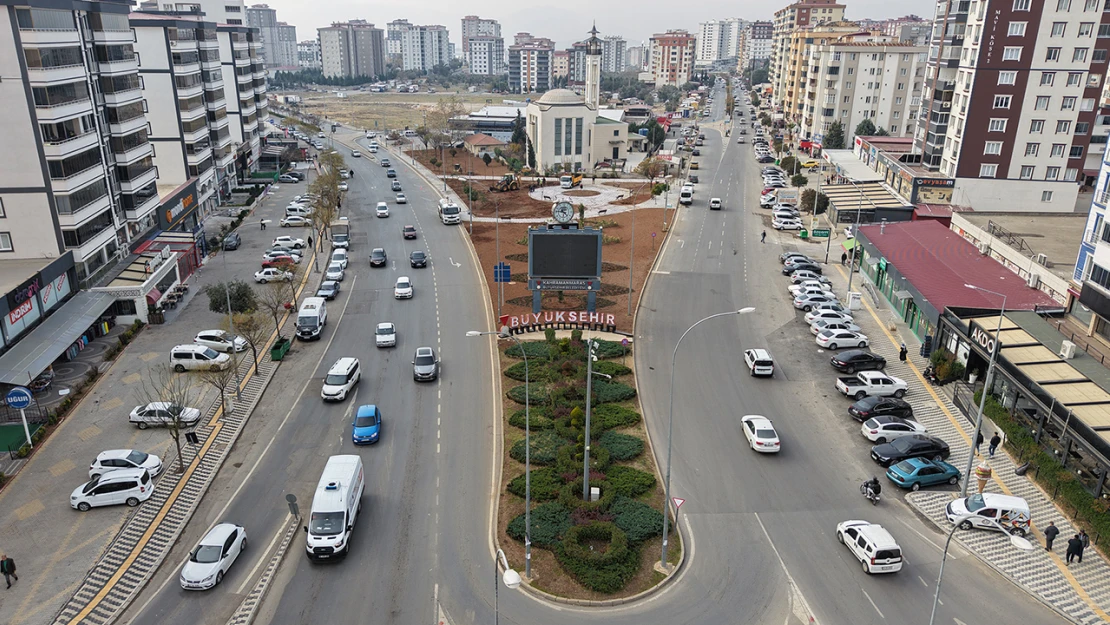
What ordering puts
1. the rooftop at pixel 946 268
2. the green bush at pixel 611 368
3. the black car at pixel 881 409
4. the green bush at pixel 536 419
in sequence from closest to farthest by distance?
1. the green bush at pixel 536 419
2. the black car at pixel 881 409
3. the green bush at pixel 611 368
4. the rooftop at pixel 946 268

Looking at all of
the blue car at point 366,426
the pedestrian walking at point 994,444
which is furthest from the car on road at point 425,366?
the pedestrian walking at point 994,444

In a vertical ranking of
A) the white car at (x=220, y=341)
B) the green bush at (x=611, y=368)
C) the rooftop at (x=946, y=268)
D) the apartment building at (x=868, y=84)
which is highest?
the apartment building at (x=868, y=84)

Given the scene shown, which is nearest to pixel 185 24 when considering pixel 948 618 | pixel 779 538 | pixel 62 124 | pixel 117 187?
pixel 117 187

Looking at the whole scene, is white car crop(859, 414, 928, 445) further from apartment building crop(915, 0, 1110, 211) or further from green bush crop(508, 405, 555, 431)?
apartment building crop(915, 0, 1110, 211)

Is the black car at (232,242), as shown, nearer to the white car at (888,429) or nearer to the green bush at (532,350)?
the green bush at (532,350)

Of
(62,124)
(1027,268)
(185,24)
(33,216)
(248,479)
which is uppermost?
(185,24)

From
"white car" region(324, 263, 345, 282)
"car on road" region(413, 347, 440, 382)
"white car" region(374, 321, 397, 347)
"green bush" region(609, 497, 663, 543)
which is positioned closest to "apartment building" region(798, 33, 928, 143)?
"white car" region(324, 263, 345, 282)

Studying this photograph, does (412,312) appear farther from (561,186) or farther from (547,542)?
(561,186)
